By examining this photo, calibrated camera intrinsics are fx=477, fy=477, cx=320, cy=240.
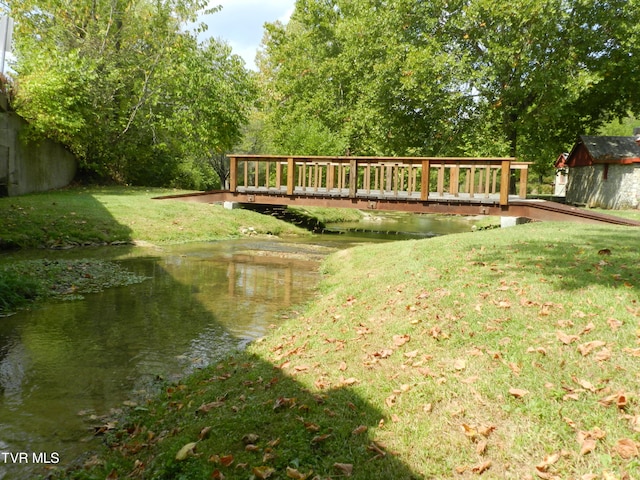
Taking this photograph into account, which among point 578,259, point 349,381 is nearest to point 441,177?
point 578,259

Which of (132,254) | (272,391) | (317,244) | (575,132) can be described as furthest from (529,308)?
(575,132)

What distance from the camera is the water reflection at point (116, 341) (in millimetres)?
3881

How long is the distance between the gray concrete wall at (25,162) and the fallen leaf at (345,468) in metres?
18.0

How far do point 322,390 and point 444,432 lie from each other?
1.11 meters

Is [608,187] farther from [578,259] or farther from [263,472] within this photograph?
[263,472]

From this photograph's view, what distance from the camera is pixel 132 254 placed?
Result: 12336mm

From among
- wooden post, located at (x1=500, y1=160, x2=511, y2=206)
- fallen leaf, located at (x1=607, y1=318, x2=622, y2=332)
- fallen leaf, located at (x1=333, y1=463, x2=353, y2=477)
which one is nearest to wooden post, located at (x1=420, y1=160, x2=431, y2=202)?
wooden post, located at (x1=500, y1=160, x2=511, y2=206)

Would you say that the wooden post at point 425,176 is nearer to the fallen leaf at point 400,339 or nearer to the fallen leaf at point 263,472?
the fallen leaf at point 400,339

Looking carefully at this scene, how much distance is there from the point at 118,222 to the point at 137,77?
1551cm

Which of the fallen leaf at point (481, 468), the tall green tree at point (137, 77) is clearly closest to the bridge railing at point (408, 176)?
the tall green tree at point (137, 77)

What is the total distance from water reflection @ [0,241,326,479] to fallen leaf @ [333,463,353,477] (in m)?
1.94

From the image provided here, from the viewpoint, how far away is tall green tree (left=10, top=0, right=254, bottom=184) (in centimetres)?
2483

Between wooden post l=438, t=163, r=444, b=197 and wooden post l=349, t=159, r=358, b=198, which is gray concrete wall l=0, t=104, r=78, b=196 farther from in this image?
wooden post l=438, t=163, r=444, b=197

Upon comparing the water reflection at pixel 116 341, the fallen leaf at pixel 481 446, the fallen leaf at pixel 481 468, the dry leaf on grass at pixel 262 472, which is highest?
the fallen leaf at pixel 481 446
